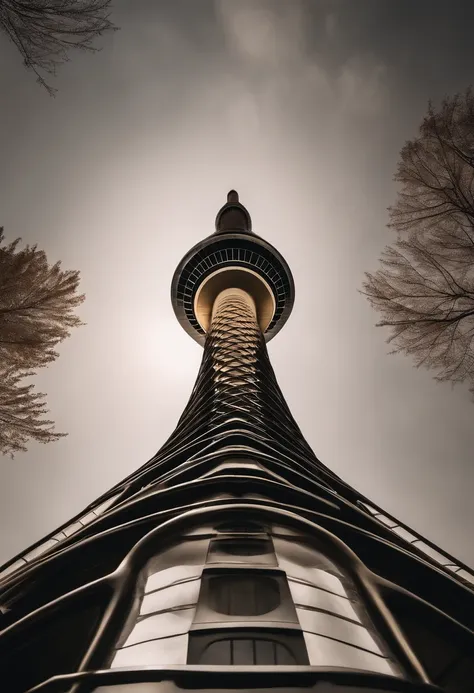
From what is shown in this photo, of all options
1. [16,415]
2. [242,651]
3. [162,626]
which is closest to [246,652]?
[242,651]

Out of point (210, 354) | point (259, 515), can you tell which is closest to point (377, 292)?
point (259, 515)

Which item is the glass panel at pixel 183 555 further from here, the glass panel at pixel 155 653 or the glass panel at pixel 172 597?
the glass panel at pixel 155 653

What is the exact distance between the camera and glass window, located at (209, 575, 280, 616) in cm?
429

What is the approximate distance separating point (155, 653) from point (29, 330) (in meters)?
7.68

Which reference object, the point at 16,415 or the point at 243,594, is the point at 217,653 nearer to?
the point at 243,594

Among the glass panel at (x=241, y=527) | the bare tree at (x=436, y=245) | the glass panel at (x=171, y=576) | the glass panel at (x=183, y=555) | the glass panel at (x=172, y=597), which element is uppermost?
the bare tree at (x=436, y=245)

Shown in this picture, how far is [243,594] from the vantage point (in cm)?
446

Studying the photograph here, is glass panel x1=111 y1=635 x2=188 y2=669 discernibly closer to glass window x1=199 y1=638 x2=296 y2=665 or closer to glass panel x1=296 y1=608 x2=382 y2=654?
glass window x1=199 y1=638 x2=296 y2=665

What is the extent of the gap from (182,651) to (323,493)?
6.59m

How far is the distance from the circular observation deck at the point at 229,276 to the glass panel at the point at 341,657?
29200mm

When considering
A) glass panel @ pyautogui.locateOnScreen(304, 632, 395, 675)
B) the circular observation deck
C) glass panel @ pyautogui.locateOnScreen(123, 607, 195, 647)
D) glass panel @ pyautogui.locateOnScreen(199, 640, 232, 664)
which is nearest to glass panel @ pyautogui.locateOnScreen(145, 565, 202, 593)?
glass panel @ pyautogui.locateOnScreen(123, 607, 195, 647)

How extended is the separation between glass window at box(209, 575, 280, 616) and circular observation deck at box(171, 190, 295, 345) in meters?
28.4

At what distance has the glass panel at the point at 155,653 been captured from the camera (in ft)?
11.6

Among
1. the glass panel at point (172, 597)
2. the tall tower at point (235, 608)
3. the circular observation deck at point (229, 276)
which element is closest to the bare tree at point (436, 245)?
the tall tower at point (235, 608)
